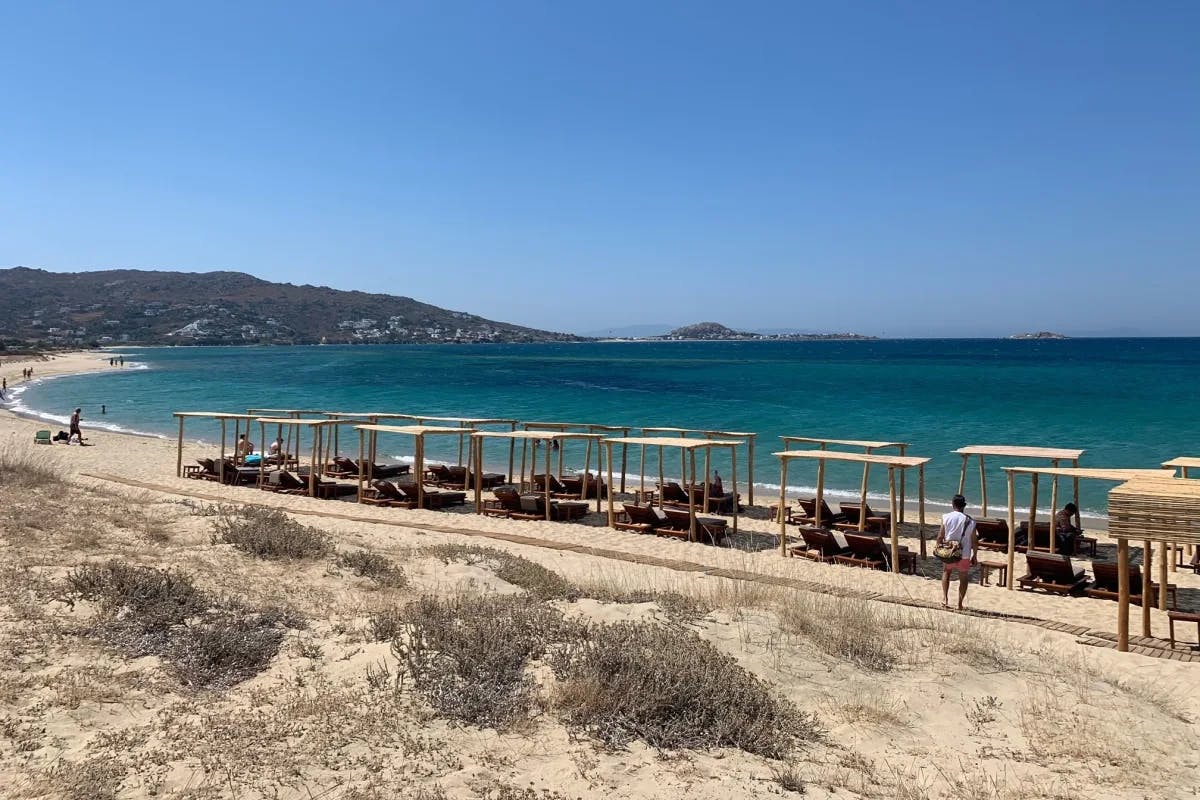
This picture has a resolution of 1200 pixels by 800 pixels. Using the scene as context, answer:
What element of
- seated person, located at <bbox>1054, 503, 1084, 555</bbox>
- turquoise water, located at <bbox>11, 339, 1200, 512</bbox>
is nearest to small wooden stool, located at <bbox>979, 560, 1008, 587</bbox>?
seated person, located at <bbox>1054, 503, 1084, 555</bbox>

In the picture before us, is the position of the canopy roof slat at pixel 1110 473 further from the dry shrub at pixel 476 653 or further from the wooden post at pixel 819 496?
the dry shrub at pixel 476 653

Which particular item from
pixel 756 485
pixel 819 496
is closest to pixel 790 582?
pixel 819 496

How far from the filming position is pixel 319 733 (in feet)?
14.8

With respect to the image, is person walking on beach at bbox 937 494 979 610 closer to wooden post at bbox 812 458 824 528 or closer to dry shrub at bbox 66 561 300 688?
wooden post at bbox 812 458 824 528

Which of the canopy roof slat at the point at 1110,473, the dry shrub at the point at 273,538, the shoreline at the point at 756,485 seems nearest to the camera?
the dry shrub at the point at 273,538

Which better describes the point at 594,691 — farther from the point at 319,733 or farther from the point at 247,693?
the point at 247,693

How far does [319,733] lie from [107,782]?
1.02 metres

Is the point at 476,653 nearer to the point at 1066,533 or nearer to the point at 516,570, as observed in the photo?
the point at 516,570

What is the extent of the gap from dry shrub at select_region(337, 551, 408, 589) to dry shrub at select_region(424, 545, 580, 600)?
715 millimetres

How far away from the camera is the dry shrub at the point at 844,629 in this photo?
633cm

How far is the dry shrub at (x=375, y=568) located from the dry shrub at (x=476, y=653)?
1.44m

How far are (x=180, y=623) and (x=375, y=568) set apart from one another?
2.47 metres

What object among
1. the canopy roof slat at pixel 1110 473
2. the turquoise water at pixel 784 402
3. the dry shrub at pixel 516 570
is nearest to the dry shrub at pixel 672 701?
the dry shrub at pixel 516 570

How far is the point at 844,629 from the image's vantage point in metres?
6.76
